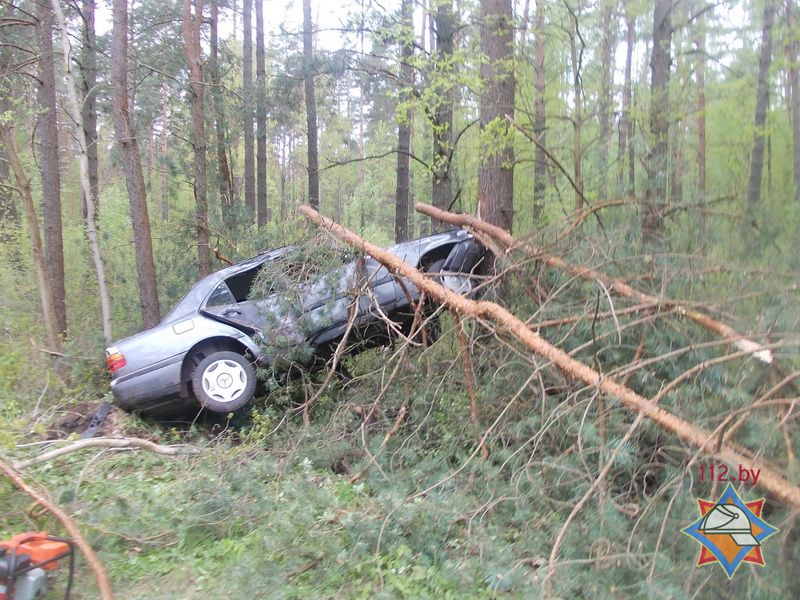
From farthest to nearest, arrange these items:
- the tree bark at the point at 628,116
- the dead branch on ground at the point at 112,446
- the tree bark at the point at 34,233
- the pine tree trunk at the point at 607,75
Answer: the tree bark at the point at 34,233 < the pine tree trunk at the point at 607,75 < the tree bark at the point at 628,116 < the dead branch on ground at the point at 112,446

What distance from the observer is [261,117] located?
59.3 feet

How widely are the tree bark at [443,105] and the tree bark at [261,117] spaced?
261 inches

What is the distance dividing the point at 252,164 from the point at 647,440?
Result: 16.7 metres

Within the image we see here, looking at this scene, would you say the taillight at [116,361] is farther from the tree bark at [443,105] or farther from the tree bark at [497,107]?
the tree bark at [443,105]

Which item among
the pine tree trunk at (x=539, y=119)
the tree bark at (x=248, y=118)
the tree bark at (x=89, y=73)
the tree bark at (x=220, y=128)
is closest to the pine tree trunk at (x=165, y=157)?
the tree bark at (x=220, y=128)

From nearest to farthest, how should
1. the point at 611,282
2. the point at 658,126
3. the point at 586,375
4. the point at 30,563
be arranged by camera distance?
the point at 30,563, the point at 586,375, the point at 611,282, the point at 658,126

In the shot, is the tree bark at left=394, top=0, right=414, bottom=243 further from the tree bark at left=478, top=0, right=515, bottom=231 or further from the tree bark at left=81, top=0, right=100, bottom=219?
the tree bark at left=81, top=0, right=100, bottom=219

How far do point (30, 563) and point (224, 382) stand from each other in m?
3.28

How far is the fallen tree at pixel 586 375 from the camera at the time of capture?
3.25 m

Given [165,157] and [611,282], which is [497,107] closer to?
[611,282]

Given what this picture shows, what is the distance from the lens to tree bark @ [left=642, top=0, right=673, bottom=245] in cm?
652

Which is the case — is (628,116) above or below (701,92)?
below

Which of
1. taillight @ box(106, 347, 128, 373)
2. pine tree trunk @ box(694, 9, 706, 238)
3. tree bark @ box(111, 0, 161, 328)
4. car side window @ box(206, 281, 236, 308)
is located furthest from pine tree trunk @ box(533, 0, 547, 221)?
tree bark @ box(111, 0, 161, 328)

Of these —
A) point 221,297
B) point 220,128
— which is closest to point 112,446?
point 221,297
